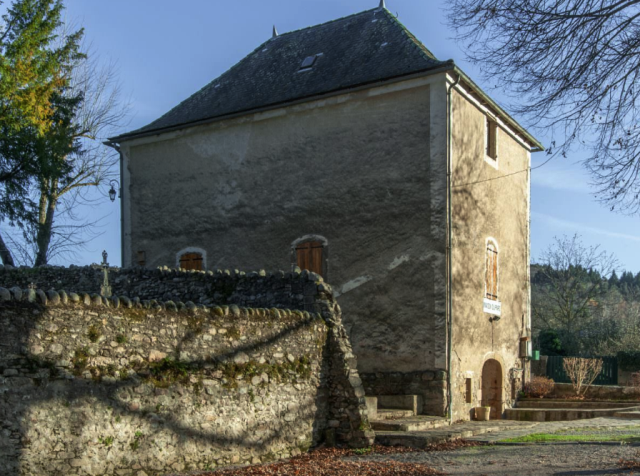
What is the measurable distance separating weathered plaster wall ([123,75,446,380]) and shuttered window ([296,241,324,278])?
0.87ft

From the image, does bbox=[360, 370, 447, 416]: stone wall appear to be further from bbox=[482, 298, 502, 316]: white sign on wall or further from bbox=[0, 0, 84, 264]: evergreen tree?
bbox=[0, 0, 84, 264]: evergreen tree

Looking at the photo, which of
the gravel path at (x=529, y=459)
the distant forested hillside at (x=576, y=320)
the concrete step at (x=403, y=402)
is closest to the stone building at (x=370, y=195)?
the concrete step at (x=403, y=402)

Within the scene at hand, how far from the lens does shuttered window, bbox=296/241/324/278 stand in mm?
15734

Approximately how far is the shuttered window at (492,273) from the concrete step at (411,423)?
12.7 ft

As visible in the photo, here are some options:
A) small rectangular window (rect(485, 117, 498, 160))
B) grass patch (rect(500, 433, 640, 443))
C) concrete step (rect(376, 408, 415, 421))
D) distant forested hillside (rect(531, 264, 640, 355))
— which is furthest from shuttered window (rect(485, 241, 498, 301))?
distant forested hillside (rect(531, 264, 640, 355))

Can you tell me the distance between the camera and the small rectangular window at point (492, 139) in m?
17.2

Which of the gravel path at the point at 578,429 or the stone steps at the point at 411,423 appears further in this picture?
the gravel path at the point at 578,429

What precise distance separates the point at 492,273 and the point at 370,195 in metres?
3.69

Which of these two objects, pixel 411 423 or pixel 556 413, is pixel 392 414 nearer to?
A: pixel 411 423

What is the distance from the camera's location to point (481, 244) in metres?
16.2

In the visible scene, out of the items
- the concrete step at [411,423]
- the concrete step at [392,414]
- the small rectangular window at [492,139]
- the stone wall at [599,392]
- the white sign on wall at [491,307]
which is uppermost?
the small rectangular window at [492,139]

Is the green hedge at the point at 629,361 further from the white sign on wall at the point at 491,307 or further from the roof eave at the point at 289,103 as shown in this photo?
the roof eave at the point at 289,103

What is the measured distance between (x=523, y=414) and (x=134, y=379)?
427 inches

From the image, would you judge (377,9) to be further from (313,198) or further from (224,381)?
(224,381)
